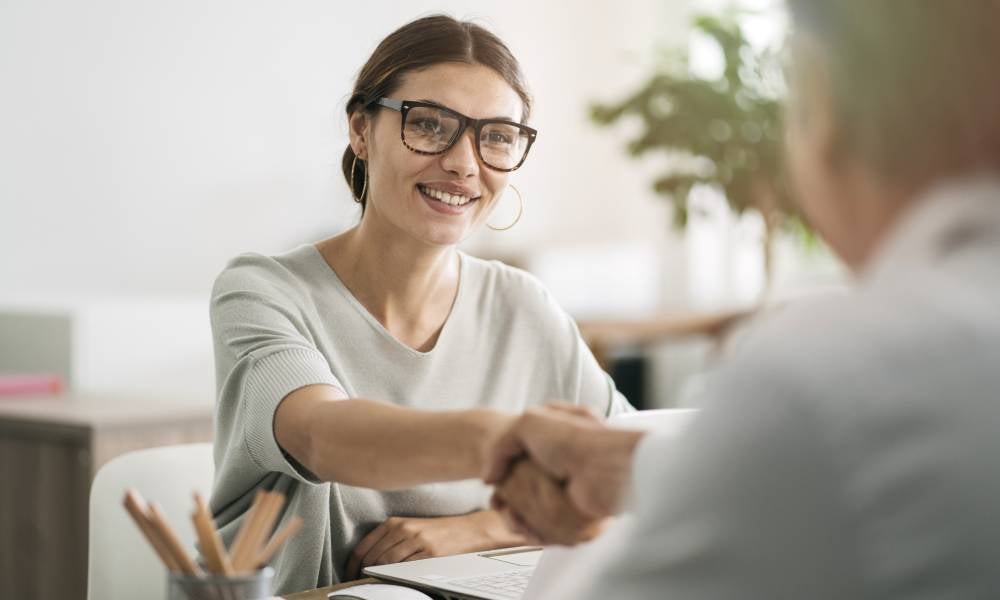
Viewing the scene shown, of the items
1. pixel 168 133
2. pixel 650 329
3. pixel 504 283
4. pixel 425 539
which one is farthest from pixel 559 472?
pixel 650 329

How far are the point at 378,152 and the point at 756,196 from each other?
2.80 m

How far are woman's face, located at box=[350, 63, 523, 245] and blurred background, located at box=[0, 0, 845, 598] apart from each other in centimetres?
113

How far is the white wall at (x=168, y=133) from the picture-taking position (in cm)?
366

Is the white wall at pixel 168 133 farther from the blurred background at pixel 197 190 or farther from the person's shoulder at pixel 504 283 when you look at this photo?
the person's shoulder at pixel 504 283

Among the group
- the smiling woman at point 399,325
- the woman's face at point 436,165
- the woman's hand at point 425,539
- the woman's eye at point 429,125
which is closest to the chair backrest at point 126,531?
the smiling woman at point 399,325

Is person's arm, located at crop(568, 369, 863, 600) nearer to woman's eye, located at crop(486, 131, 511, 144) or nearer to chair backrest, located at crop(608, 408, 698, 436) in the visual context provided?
chair backrest, located at crop(608, 408, 698, 436)

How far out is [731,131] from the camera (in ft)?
14.4

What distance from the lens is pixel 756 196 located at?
430 centimetres

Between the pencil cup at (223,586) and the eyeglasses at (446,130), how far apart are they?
92 cm

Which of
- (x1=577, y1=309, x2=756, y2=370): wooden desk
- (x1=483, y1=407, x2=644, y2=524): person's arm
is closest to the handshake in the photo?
(x1=483, y1=407, x2=644, y2=524): person's arm

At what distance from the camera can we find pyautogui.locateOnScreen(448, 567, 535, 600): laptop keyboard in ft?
3.84

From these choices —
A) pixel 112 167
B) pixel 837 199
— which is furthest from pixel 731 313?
pixel 837 199

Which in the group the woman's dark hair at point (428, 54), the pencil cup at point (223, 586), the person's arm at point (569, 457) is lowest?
the pencil cup at point (223, 586)

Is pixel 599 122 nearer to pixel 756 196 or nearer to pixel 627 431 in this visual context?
pixel 756 196
